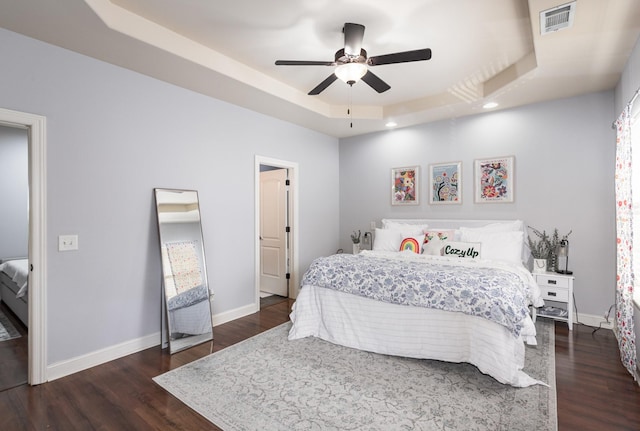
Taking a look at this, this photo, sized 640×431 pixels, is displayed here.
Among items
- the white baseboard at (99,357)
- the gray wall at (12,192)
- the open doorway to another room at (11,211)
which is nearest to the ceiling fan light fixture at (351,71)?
the white baseboard at (99,357)

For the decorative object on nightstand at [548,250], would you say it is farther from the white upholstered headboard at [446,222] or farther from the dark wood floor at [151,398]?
the dark wood floor at [151,398]

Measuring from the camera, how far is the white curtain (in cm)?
263

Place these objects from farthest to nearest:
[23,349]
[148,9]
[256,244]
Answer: [256,244] < [23,349] < [148,9]

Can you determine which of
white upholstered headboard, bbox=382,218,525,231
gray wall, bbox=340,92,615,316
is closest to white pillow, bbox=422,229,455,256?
white upholstered headboard, bbox=382,218,525,231

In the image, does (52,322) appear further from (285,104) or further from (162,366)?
(285,104)

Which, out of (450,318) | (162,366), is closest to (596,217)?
(450,318)

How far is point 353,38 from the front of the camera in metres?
2.61

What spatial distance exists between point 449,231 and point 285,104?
8.81 ft

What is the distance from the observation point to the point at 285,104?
412cm

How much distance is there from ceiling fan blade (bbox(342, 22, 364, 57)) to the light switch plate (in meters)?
2.78

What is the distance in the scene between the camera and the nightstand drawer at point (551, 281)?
366 cm

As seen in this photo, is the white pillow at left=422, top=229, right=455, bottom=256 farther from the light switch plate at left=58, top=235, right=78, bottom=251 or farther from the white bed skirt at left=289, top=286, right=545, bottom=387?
the light switch plate at left=58, top=235, right=78, bottom=251

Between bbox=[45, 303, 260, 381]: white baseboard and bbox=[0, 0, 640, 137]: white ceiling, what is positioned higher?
bbox=[0, 0, 640, 137]: white ceiling

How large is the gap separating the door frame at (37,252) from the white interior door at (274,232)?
9.94 feet
